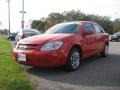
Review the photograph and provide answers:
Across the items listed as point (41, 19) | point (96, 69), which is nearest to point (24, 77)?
point (96, 69)

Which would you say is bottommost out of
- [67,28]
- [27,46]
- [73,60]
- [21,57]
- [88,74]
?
[88,74]

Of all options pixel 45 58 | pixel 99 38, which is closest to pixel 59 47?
pixel 45 58

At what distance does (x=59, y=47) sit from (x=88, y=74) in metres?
1.06

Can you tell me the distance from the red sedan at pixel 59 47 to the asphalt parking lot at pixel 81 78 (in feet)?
1.01

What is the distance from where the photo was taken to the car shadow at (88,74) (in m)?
6.92

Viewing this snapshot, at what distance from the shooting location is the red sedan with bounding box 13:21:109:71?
764cm

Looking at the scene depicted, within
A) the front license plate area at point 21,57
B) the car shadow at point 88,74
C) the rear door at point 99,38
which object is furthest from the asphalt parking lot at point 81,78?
the rear door at point 99,38

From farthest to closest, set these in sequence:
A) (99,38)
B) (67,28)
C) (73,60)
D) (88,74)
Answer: (99,38) → (67,28) → (73,60) → (88,74)

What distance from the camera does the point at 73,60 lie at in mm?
8320

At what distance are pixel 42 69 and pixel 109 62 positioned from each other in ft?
8.69

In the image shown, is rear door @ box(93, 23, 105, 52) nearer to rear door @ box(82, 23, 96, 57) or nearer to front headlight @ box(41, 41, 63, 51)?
rear door @ box(82, 23, 96, 57)

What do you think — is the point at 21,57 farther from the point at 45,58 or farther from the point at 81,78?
the point at 81,78

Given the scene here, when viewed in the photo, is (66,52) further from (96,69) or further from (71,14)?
(71,14)

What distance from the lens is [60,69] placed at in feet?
27.8
